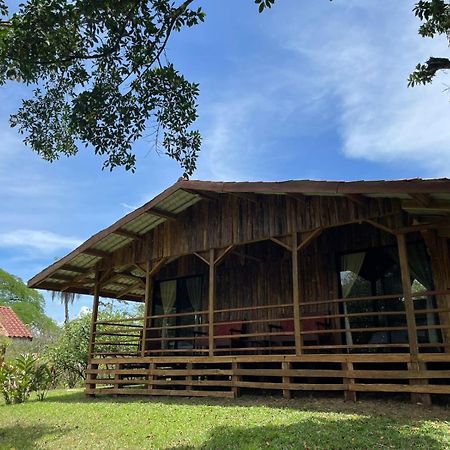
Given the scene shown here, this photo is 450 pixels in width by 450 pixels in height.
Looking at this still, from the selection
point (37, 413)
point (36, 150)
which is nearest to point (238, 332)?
point (37, 413)

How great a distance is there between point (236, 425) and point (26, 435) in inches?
146

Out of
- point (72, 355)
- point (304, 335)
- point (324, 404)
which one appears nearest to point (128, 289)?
point (72, 355)

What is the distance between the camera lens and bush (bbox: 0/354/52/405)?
11680mm

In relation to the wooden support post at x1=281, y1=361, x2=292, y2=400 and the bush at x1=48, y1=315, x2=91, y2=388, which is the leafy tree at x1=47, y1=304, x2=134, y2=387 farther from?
the wooden support post at x1=281, y1=361, x2=292, y2=400

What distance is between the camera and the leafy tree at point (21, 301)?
137 feet

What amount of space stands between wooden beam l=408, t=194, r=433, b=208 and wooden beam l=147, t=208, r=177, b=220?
614 cm

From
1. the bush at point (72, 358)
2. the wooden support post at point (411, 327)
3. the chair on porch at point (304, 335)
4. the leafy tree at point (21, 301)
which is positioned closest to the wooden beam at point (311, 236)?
the wooden support post at point (411, 327)

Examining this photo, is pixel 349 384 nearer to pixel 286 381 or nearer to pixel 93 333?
pixel 286 381

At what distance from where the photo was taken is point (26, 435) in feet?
25.3

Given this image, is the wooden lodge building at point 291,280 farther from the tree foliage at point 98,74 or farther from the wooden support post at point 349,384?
the tree foliage at point 98,74

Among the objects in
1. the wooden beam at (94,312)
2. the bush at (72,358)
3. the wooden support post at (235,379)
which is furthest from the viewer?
the bush at (72,358)

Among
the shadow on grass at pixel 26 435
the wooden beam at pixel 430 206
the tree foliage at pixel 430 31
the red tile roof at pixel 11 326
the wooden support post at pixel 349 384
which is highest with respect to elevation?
the tree foliage at pixel 430 31

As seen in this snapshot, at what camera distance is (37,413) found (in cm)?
966

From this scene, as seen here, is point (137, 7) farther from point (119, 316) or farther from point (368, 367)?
point (119, 316)
